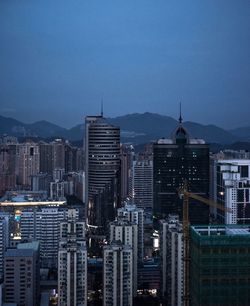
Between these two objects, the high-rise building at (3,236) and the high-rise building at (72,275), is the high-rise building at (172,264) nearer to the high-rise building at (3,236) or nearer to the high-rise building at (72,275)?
the high-rise building at (72,275)

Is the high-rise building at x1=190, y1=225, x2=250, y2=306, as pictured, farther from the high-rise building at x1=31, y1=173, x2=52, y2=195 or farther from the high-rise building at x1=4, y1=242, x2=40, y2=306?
the high-rise building at x1=31, y1=173, x2=52, y2=195

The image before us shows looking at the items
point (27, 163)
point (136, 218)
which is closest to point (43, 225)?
point (136, 218)

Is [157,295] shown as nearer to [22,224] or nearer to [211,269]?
[211,269]

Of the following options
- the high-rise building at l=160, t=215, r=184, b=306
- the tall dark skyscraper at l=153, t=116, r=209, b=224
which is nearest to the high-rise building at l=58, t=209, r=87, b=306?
the high-rise building at l=160, t=215, r=184, b=306

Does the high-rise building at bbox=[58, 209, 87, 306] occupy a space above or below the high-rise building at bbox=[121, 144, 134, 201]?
below

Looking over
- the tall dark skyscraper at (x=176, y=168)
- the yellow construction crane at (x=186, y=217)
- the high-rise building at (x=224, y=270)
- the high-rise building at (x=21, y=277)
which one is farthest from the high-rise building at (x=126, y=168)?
the high-rise building at (x=224, y=270)

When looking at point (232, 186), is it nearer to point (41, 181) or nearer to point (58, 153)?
point (58, 153)
